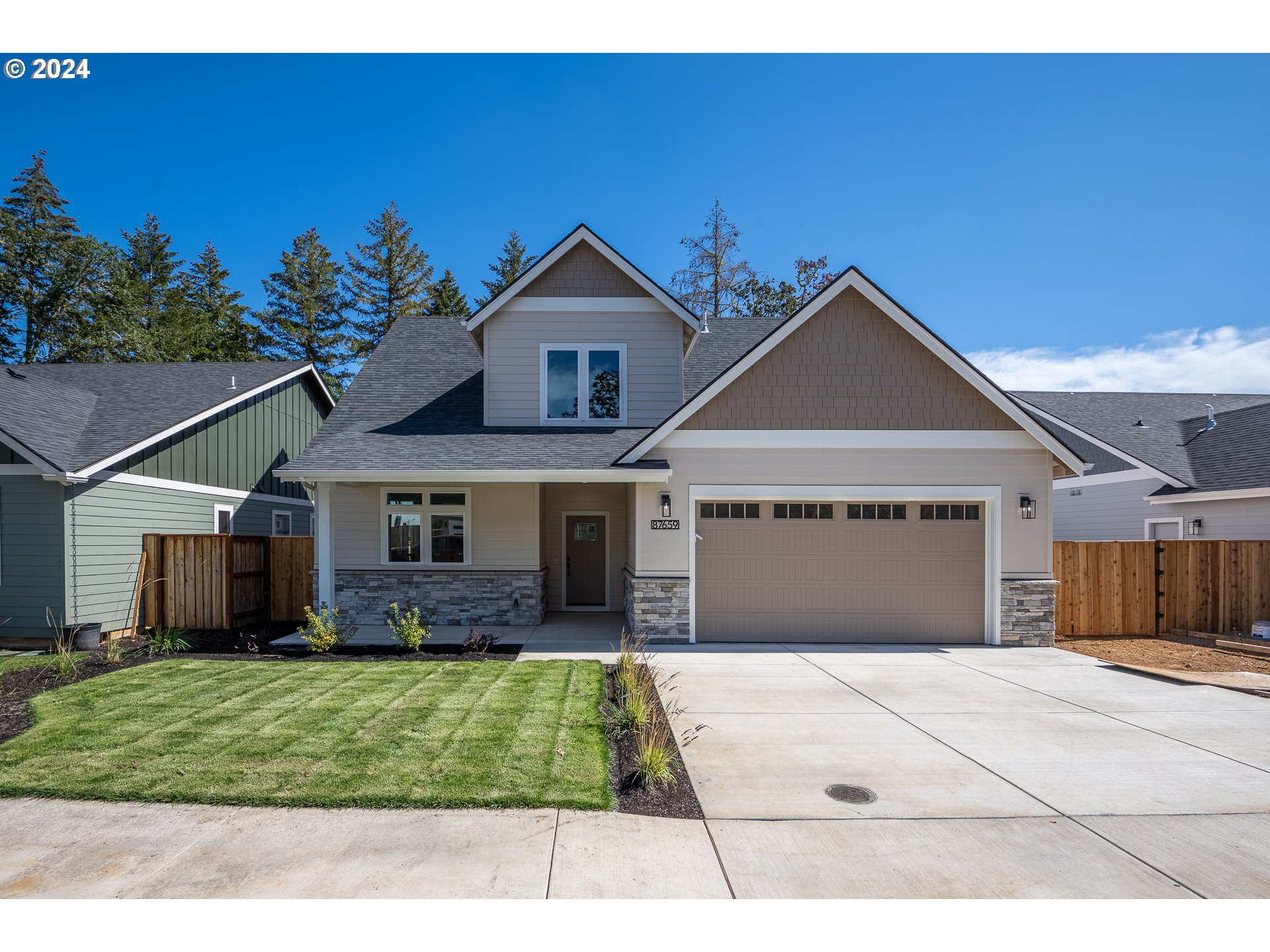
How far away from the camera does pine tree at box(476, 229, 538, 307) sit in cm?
3372

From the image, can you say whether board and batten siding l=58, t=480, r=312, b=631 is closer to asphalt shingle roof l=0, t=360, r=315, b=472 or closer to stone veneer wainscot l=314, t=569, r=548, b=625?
asphalt shingle roof l=0, t=360, r=315, b=472

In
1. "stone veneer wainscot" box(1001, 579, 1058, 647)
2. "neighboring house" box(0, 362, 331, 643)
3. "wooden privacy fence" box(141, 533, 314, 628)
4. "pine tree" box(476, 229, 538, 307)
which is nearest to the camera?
"neighboring house" box(0, 362, 331, 643)

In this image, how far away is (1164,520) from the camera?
47.3 feet

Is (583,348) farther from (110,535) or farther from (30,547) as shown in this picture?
(30,547)

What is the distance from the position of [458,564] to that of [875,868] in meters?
9.46

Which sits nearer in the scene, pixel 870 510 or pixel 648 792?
pixel 648 792

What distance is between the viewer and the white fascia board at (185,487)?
10.9 meters

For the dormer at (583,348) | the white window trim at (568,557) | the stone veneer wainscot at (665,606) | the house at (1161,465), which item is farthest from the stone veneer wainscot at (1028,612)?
the white window trim at (568,557)

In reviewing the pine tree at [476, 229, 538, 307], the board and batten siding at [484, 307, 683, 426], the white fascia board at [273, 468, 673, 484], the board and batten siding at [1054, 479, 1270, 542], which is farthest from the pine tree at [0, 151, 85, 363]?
the board and batten siding at [1054, 479, 1270, 542]

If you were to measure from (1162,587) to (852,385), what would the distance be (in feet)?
22.9

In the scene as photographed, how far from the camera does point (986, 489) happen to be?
406 inches

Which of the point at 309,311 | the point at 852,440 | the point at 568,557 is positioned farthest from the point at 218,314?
the point at 852,440

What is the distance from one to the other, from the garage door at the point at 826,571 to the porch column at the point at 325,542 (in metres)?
6.18

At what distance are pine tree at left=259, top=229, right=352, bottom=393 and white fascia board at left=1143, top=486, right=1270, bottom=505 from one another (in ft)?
103
